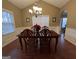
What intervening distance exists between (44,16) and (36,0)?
1.78 m

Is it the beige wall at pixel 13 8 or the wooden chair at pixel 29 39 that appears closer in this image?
the wooden chair at pixel 29 39

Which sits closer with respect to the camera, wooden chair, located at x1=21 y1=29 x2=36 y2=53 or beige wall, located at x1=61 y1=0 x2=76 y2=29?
wooden chair, located at x1=21 y1=29 x2=36 y2=53

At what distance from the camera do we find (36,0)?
33.0 ft

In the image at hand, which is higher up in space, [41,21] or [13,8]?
[13,8]

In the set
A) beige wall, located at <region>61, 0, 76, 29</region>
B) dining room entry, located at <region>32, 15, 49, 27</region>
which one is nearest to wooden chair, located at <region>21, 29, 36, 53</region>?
beige wall, located at <region>61, 0, 76, 29</region>

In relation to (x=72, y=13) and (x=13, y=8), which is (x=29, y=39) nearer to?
(x=72, y=13)

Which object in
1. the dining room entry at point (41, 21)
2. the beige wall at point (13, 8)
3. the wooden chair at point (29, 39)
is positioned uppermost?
the beige wall at point (13, 8)

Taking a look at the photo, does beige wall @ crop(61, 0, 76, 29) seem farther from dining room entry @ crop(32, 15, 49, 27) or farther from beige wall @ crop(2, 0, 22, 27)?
beige wall @ crop(2, 0, 22, 27)

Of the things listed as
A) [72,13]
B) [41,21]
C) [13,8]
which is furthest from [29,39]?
[41,21]

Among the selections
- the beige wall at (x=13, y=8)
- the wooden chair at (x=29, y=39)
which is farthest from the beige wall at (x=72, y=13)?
the beige wall at (x=13, y=8)

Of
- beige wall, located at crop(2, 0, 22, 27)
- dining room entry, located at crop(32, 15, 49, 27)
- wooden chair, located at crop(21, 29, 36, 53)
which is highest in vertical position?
beige wall, located at crop(2, 0, 22, 27)

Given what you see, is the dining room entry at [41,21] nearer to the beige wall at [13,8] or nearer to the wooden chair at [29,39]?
the beige wall at [13,8]

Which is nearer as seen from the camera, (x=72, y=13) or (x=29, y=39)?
(x=29, y=39)

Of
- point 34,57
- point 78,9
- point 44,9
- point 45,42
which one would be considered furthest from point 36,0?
point 78,9
